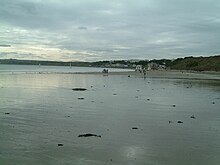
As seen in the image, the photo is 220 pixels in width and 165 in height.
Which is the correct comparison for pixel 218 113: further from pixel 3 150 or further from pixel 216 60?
pixel 216 60

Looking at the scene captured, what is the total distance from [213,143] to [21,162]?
7448mm

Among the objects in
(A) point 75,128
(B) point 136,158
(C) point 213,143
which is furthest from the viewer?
(A) point 75,128

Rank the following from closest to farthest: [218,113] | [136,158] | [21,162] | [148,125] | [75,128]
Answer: [21,162] → [136,158] → [75,128] → [148,125] → [218,113]

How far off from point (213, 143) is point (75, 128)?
616 cm

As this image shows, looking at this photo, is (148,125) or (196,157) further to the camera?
(148,125)

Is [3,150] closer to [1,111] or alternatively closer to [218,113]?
[1,111]

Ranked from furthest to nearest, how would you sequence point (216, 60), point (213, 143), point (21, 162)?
1. point (216, 60)
2. point (213, 143)
3. point (21, 162)

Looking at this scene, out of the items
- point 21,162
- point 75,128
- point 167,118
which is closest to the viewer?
point 21,162

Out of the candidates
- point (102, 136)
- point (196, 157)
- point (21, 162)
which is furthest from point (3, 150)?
point (196, 157)

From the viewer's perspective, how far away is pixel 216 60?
5640 inches

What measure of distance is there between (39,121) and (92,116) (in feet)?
11.0

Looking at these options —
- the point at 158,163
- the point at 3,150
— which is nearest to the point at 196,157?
the point at 158,163

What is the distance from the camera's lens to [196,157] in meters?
11.1

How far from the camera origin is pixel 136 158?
10695mm
